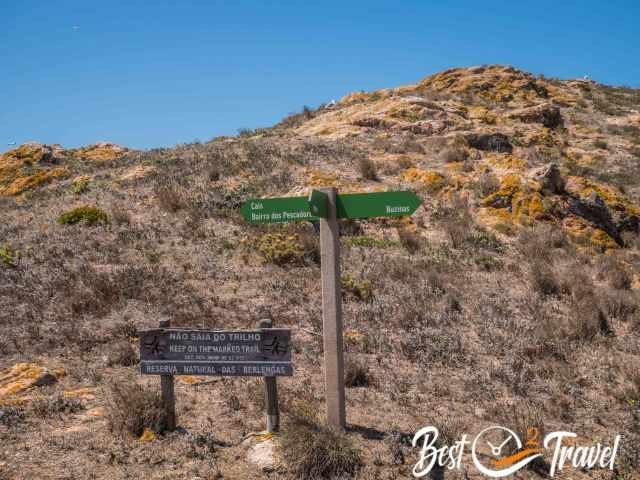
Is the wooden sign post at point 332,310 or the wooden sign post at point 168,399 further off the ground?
the wooden sign post at point 332,310

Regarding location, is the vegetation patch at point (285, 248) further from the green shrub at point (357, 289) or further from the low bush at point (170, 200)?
the low bush at point (170, 200)

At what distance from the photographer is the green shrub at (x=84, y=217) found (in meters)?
13.2

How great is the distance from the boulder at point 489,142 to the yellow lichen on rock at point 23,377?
57.9 feet

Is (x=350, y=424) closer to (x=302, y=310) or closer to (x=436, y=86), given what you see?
(x=302, y=310)

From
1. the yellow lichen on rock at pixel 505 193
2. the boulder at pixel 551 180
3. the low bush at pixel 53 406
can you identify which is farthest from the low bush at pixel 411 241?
the low bush at pixel 53 406

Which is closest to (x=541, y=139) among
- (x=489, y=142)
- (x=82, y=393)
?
(x=489, y=142)

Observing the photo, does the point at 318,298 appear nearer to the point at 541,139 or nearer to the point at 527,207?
the point at 527,207

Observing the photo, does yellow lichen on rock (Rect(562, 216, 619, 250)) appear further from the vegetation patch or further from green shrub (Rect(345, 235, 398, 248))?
the vegetation patch

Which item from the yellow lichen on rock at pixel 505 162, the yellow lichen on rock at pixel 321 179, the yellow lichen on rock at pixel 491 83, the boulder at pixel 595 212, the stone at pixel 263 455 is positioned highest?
the yellow lichen on rock at pixel 491 83

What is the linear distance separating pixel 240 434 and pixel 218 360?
858mm

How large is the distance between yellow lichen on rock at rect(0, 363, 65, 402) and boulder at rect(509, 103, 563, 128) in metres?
24.3

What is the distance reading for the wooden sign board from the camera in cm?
468

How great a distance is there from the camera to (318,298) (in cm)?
923

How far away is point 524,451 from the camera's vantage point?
452 centimetres
